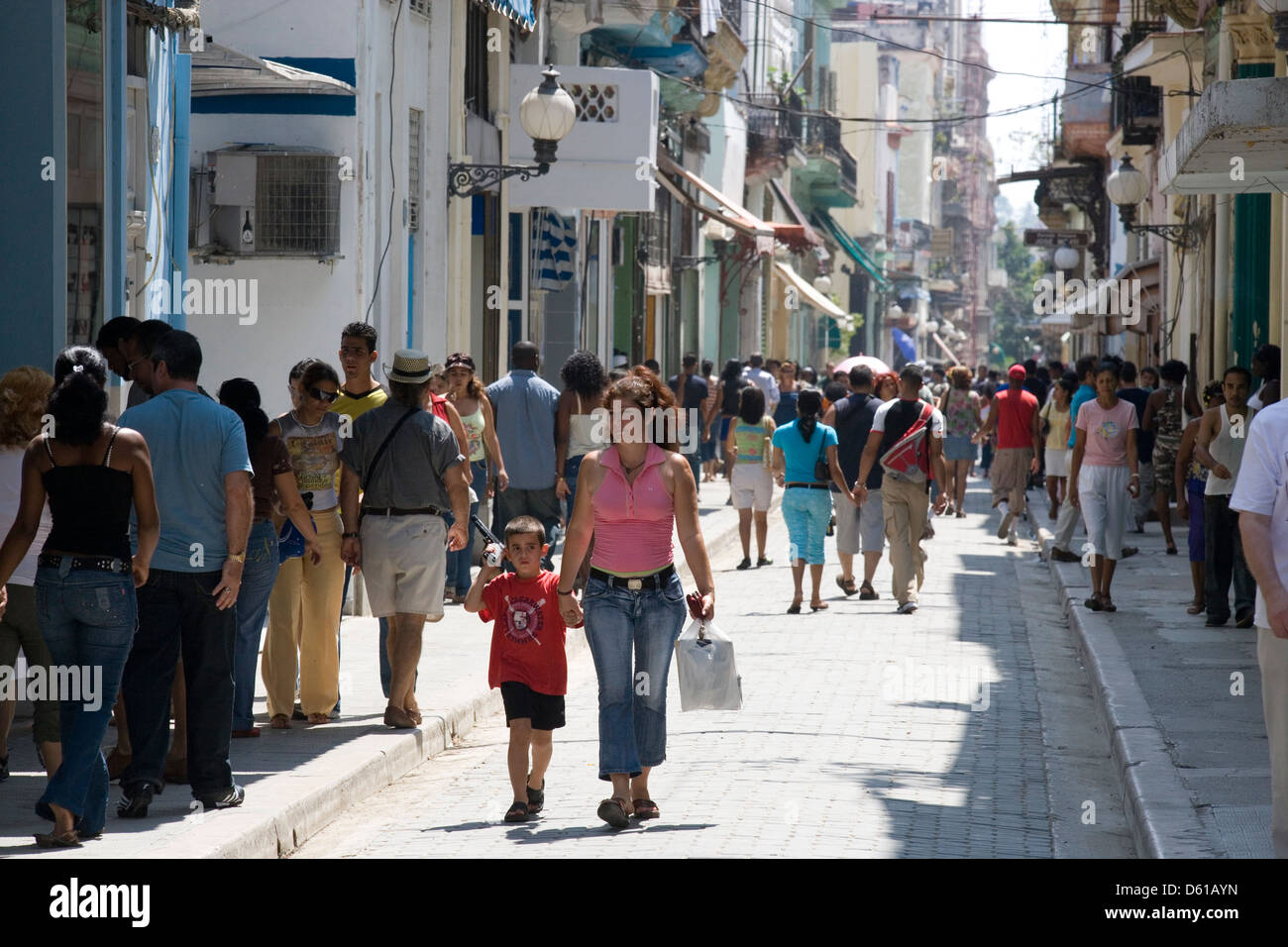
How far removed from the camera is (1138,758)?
8.88 metres

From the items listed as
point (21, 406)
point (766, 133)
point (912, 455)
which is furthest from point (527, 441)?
point (766, 133)

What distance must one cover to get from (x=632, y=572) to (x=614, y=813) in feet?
3.07

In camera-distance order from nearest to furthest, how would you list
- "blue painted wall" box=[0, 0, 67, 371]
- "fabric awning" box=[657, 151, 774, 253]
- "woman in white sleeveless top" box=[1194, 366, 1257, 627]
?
1. "blue painted wall" box=[0, 0, 67, 371]
2. "woman in white sleeveless top" box=[1194, 366, 1257, 627]
3. "fabric awning" box=[657, 151, 774, 253]

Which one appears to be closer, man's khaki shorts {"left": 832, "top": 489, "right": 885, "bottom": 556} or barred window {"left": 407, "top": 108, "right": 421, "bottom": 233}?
man's khaki shorts {"left": 832, "top": 489, "right": 885, "bottom": 556}

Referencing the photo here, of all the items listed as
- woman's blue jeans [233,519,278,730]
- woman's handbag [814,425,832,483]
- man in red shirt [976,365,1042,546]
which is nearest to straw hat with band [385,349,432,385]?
woman's blue jeans [233,519,278,730]

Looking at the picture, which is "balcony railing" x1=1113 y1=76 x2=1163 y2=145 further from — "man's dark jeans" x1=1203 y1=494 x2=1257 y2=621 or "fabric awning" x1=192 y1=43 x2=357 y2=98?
"fabric awning" x1=192 y1=43 x2=357 y2=98

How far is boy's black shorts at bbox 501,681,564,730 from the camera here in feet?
25.5

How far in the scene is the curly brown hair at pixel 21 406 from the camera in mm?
7277

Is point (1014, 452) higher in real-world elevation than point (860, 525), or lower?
higher

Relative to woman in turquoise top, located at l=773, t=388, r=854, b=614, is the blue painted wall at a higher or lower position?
higher

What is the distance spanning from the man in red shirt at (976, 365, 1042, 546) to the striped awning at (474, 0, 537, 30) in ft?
22.6

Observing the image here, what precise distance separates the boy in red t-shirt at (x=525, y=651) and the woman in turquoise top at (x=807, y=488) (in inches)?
287

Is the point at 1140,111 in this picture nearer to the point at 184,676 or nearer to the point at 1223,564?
the point at 1223,564
